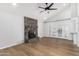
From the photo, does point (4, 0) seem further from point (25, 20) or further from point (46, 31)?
point (46, 31)

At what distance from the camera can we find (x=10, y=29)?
5152 mm

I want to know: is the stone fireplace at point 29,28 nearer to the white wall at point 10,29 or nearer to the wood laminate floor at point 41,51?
the white wall at point 10,29

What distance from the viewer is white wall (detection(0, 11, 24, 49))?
4656 mm

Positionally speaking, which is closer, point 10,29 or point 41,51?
point 41,51

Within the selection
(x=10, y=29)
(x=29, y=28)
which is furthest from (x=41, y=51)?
(x=29, y=28)

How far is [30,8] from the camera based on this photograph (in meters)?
6.48

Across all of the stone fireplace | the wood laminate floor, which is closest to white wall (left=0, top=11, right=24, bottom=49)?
Answer: the stone fireplace

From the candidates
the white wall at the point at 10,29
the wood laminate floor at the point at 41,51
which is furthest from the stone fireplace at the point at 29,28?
the wood laminate floor at the point at 41,51

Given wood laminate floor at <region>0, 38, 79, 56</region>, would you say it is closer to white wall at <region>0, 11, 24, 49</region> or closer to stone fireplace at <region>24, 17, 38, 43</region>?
white wall at <region>0, 11, 24, 49</region>

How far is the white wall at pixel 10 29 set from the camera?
4.66 metres

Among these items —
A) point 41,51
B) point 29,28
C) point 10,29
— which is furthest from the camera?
point 29,28

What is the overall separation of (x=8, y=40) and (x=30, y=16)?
2.81 meters

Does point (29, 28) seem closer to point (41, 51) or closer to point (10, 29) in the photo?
point (10, 29)

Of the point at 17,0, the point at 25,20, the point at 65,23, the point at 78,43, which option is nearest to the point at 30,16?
the point at 25,20
